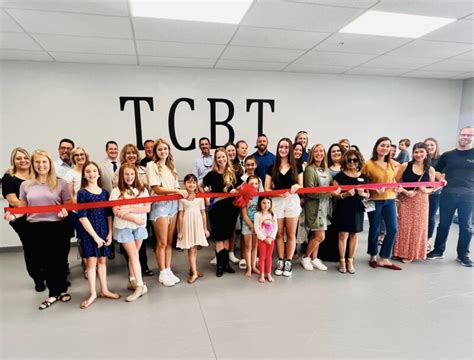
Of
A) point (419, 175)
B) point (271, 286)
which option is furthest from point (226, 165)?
point (419, 175)

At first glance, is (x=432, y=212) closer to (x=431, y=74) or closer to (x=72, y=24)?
(x=431, y=74)

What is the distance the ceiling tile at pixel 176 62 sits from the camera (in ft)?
13.6

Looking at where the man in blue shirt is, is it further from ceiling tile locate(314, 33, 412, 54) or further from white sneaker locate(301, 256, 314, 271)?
ceiling tile locate(314, 33, 412, 54)

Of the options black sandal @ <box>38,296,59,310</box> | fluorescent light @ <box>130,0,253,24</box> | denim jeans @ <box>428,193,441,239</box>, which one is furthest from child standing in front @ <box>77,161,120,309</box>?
denim jeans @ <box>428,193,441,239</box>

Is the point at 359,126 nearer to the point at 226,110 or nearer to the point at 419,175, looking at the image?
the point at 419,175

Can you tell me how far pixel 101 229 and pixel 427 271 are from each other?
3.73 meters

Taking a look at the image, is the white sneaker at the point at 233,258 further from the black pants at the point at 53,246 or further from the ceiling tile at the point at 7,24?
the ceiling tile at the point at 7,24

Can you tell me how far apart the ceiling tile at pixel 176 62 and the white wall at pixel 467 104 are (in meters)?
5.06

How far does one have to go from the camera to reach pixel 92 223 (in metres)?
2.62

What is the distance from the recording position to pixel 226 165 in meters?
3.20

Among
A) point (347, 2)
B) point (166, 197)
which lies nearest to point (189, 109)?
point (166, 197)

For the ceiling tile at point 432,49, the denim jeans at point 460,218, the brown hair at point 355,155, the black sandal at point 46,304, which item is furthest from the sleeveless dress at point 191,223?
the ceiling tile at point 432,49

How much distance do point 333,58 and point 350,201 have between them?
2231 millimetres

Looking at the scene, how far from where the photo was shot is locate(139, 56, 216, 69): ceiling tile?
4.16 metres
